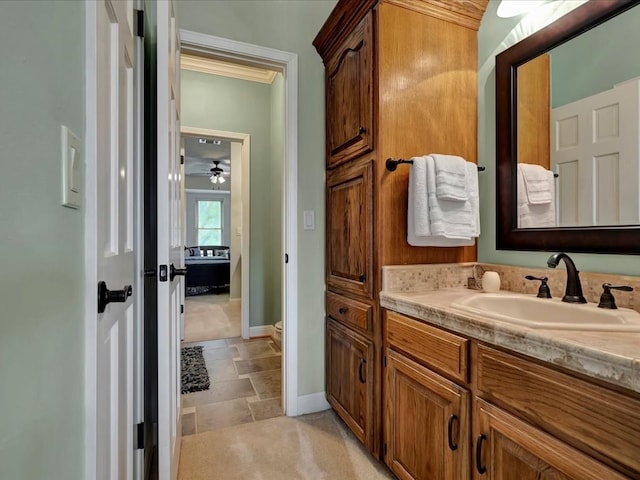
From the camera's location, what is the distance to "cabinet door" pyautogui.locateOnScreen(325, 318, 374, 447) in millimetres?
1655

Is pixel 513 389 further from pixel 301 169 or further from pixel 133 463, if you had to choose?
pixel 301 169

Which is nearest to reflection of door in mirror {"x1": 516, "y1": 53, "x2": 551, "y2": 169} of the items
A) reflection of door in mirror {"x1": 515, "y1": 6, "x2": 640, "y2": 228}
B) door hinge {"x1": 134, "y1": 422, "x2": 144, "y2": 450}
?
reflection of door in mirror {"x1": 515, "y1": 6, "x2": 640, "y2": 228}

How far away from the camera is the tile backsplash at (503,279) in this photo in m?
1.17

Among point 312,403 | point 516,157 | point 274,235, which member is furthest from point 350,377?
point 274,235

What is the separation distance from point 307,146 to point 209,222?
27.7 ft

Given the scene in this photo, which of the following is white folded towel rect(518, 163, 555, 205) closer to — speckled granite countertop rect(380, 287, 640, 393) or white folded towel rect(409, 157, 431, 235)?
white folded towel rect(409, 157, 431, 235)

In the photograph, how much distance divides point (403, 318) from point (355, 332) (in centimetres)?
43

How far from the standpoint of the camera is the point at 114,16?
2.79 ft

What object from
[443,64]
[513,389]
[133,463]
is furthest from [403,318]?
[443,64]

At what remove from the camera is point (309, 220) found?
85.5 inches

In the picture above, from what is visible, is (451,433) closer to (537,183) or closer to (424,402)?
(424,402)

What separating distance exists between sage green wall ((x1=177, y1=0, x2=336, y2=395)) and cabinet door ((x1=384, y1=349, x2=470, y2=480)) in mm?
742

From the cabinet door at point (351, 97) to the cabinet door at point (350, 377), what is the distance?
991mm

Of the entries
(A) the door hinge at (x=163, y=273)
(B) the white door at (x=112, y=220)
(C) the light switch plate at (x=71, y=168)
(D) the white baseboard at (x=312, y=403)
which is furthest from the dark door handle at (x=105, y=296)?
(D) the white baseboard at (x=312, y=403)
